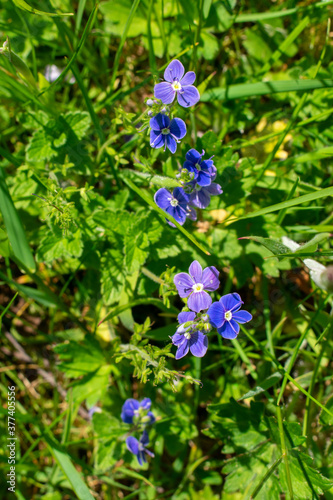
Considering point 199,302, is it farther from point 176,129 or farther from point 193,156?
point 176,129

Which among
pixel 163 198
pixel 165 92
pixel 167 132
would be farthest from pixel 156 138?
pixel 163 198

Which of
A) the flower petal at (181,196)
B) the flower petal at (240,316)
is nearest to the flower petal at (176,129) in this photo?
the flower petal at (181,196)

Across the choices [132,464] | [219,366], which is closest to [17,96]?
[219,366]

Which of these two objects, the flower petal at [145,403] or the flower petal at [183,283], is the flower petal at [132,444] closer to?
the flower petal at [145,403]

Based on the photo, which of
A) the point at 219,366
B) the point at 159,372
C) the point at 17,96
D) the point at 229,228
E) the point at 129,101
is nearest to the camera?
the point at 159,372

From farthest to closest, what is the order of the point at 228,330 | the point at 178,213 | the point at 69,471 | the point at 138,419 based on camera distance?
the point at 138,419 → the point at 69,471 → the point at 178,213 → the point at 228,330

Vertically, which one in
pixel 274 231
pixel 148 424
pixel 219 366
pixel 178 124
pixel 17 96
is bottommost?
pixel 148 424

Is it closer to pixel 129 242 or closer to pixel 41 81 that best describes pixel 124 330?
pixel 129 242
